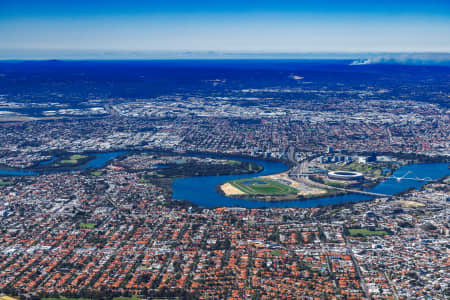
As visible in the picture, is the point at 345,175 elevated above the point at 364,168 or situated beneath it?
elevated above

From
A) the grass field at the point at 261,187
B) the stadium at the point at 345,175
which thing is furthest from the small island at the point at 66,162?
the stadium at the point at 345,175

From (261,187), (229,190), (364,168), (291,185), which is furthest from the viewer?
(364,168)

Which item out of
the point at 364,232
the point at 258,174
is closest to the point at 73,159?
the point at 258,174

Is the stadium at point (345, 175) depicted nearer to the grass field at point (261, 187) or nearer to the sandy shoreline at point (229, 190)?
the grass field at point (261, 187)

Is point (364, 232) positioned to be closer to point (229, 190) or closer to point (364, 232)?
point (364, 232)

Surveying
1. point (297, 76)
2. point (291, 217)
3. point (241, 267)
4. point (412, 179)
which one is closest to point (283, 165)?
point (412, 179)

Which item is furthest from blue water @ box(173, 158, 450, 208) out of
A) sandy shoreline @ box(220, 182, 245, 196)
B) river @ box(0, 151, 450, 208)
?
sandy shoreline @ box(220, 182, 245, 196)

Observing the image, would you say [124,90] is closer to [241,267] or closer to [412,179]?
[412,179]
